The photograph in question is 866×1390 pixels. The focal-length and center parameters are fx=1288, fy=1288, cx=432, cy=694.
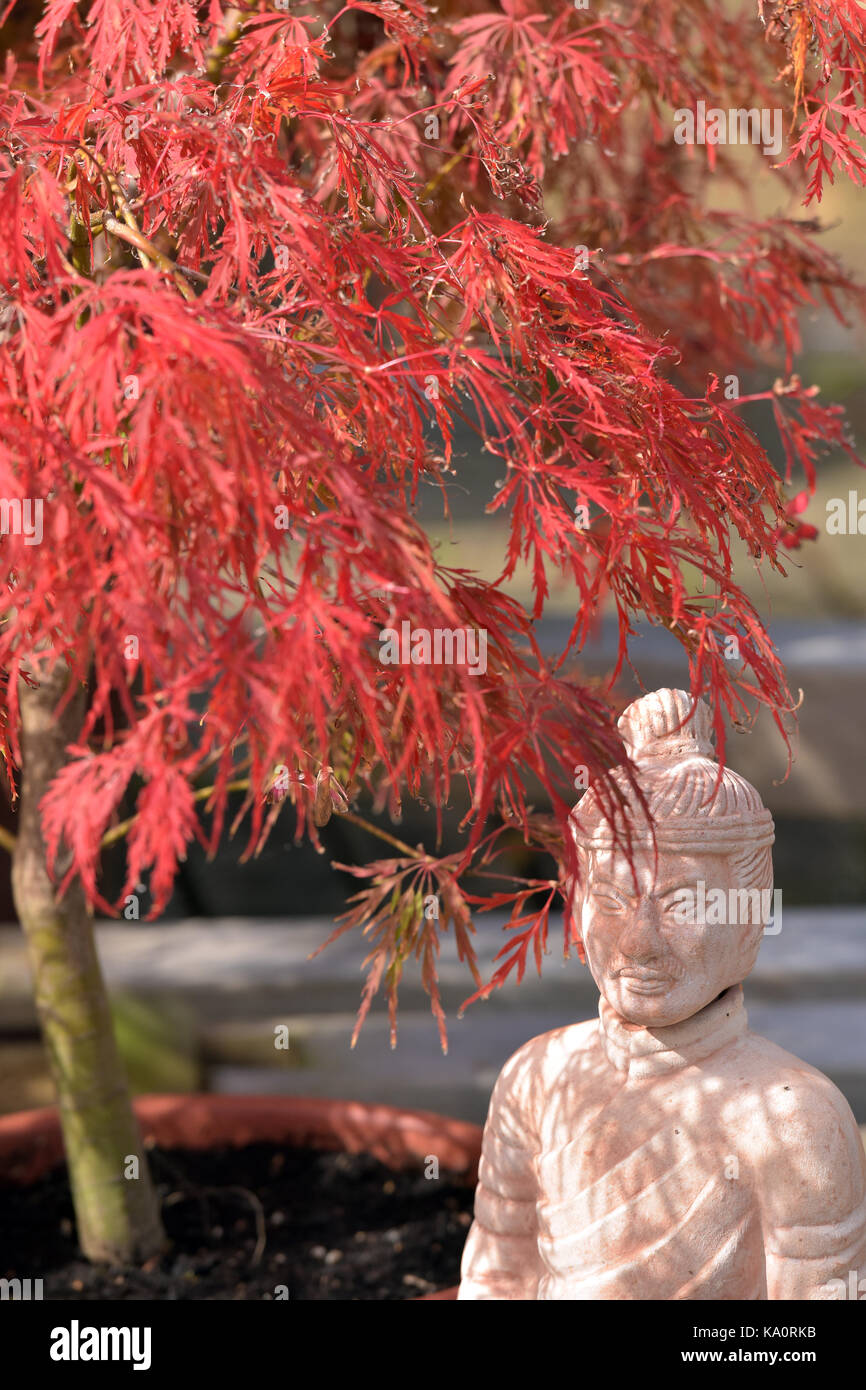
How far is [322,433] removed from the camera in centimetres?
89

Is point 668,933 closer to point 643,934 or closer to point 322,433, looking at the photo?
point 643,934

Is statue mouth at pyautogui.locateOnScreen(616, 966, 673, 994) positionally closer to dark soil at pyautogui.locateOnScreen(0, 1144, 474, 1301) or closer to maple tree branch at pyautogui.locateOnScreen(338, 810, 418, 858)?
maple tree branch at pyautogui.locateOnScreen(338, 810, 418, 858)

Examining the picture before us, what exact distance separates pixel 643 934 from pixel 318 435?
0.54 metres

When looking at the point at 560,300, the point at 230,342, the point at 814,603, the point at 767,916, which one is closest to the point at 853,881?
the point at 814,603

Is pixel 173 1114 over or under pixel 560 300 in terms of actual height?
under

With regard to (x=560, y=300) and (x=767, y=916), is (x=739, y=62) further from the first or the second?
(x=767, y=916)

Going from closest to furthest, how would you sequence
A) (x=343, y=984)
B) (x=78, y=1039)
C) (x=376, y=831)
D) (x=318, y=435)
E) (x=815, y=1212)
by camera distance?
(x=318, y=435) < (x=815, y=1212) < (x=376, y=831) < (x=78, y=1039) < (x=343, y=984)

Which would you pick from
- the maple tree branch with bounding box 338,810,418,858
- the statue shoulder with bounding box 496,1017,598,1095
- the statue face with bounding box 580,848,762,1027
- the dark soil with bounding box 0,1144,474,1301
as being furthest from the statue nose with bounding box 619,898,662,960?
the dark soil with bounding box 0,1144,474,1301

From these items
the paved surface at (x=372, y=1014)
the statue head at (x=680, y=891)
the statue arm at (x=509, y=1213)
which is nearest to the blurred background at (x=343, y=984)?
the paved surface at (x=372, y=1014)

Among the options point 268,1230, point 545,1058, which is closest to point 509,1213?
point 545,1058

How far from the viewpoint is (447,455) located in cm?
115

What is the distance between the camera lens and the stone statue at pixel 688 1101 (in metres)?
1.13

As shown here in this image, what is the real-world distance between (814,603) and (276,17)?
11.3 ft
